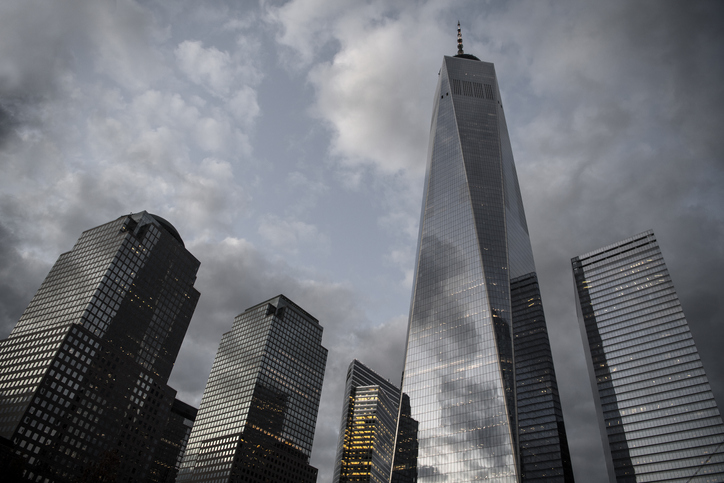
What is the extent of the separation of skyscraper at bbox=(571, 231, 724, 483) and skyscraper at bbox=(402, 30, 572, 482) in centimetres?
1739

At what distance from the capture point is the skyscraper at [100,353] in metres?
132

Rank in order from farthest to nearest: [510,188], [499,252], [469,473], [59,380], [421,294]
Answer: [510,188], [421,294], [499,252], [59,380], [469,473]

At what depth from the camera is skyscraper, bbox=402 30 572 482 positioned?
127688 mm

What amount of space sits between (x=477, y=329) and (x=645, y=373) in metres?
61.1

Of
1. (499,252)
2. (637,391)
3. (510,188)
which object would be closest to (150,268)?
(499,252)

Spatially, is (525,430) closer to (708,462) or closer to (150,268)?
(708,462)

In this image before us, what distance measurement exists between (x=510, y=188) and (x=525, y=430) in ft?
287

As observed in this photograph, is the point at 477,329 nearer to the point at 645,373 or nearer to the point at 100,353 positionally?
the point at 645,373

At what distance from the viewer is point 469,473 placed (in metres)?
123

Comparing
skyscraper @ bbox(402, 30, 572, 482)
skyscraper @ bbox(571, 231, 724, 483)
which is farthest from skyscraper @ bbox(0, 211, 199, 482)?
skyscraper @ bbox(571, 231, 724, 483)

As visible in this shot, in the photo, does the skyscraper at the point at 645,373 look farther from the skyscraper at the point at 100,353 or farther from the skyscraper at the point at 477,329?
the skyscraper at the point at 100,353

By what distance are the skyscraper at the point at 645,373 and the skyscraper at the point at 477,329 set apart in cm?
1739

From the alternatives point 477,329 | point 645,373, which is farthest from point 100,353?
point 645,373

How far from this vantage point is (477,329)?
141m
